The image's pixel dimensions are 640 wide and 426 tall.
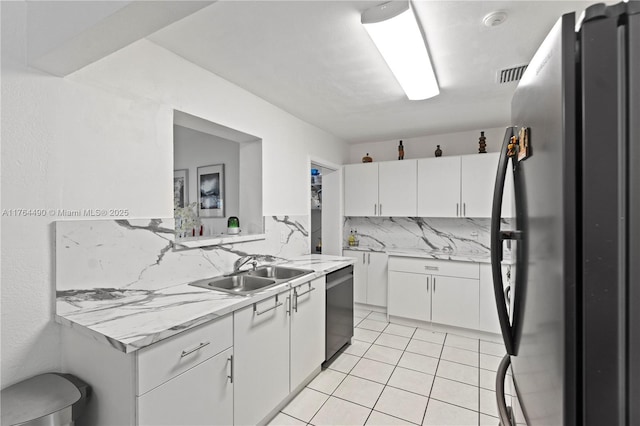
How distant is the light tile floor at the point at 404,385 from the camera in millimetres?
2102

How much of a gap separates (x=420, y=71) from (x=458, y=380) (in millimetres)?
2538

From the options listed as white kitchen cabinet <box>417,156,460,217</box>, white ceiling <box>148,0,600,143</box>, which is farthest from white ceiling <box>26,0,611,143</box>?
white kitchen cabinet <box>417,156,460,217</box>

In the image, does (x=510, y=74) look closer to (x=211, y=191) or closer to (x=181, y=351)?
(x=181, y=351)


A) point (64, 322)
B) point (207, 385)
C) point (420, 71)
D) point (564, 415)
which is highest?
point (420, 71)

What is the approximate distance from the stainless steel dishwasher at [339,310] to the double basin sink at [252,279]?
40cm

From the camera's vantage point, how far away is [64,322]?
145cm

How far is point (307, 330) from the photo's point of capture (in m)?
2.45

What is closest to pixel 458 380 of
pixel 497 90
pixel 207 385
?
pixel 207 385

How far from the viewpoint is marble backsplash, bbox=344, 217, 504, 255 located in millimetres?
4047

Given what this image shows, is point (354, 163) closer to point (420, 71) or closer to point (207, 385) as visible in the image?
point (420, 71)

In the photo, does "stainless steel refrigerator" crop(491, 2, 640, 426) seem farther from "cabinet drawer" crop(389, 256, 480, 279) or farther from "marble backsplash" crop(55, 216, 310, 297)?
"cabinet drawer" crop(389, 256, 480, 279)

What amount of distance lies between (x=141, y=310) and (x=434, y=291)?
126 inches

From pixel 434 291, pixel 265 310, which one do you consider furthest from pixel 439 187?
pixel 265 310

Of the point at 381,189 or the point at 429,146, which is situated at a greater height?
the point at 429,146
